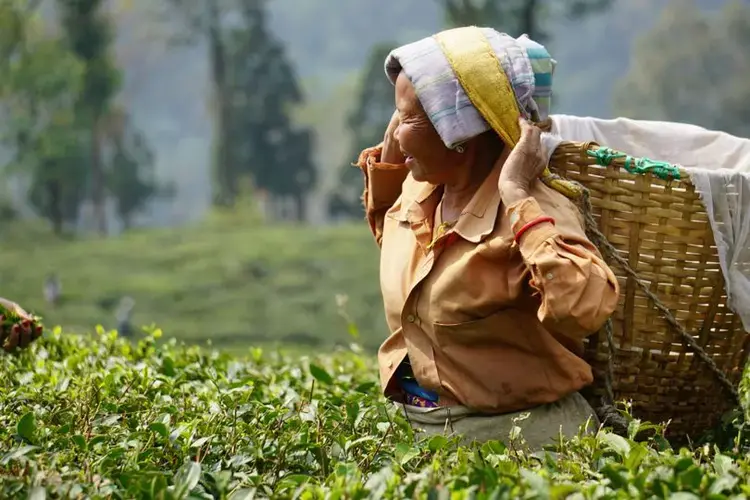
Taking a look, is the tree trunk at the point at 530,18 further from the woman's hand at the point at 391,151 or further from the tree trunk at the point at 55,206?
the woman's hand at the point at 391,151

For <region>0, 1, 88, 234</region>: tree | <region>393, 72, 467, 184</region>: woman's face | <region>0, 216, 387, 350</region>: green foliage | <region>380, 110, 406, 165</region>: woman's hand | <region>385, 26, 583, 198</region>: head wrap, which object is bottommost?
<region>0, 216, 387, 350</region>: green foliage

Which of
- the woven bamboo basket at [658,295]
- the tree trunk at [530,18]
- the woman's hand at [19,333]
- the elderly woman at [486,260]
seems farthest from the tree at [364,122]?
the elderly woman at [486,260]

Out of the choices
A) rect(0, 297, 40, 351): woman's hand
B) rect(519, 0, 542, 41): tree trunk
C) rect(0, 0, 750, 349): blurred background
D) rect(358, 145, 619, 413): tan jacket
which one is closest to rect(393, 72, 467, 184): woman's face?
rect(358, 145, 619, 413): tan jacket

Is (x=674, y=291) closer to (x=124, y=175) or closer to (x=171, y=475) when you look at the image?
(x=171, y=475)

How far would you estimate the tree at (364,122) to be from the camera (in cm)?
1235

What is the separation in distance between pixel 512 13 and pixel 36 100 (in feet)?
18.8

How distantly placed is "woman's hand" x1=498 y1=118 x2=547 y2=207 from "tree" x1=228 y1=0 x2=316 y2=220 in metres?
10.3

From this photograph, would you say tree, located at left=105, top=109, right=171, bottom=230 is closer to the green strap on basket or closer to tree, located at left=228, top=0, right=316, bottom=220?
tree, located at left=228, top=0, right=316, bottom=220

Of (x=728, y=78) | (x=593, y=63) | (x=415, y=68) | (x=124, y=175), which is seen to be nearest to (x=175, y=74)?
(x=124, y=175)

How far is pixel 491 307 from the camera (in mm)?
2475

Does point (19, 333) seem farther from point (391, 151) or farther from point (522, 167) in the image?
point (522, 167)

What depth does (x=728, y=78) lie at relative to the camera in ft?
33.6

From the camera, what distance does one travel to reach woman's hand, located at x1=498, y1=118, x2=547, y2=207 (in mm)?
2357

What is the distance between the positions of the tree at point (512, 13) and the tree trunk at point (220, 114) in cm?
328
